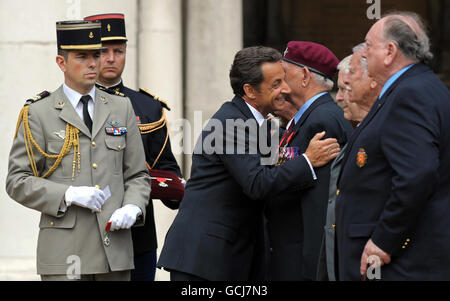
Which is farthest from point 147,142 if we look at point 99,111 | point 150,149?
point 99,111

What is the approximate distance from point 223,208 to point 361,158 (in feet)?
3.35

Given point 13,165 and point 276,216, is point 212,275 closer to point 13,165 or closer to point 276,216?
point 276,216

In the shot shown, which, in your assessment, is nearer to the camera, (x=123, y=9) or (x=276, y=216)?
(x=276, y=216)

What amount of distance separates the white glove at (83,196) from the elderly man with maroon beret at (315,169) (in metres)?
0.93

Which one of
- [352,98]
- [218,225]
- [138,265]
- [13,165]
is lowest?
[138,265]

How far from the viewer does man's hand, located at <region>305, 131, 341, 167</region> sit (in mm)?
4258

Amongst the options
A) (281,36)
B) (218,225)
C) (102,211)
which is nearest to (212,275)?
(218,225)

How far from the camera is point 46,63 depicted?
646 centimetres

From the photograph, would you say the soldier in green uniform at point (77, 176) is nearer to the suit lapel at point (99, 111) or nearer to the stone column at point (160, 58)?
the suit lapel at point (99, 111)

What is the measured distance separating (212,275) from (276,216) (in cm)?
45

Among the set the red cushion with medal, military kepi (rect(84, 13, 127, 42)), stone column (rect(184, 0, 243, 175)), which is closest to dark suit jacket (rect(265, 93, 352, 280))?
the red cushion with medal

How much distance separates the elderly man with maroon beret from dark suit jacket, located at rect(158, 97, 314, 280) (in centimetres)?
10

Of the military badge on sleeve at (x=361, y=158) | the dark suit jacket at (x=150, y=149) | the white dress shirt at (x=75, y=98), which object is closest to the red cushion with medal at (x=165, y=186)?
the dark suit jacket at (x=150, y=149)

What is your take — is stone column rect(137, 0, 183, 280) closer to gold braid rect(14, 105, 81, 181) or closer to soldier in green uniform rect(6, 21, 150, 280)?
soldier in green uniform rect(6, 21, 150, 280)
